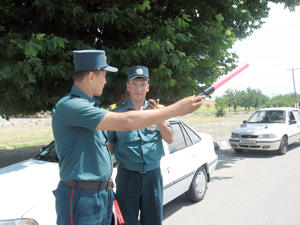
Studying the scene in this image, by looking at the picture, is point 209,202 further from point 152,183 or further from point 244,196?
point 152,183

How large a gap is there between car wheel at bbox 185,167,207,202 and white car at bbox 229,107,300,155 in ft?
15.1

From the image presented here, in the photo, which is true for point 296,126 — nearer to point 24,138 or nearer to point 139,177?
point 139,177

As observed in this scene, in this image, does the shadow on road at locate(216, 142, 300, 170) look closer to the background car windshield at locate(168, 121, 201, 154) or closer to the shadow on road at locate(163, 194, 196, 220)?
the shadow on road at locate(163, 194, 196, 220)

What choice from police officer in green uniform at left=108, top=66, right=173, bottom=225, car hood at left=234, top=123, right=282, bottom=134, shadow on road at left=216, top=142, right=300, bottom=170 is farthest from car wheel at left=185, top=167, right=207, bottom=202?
car hood at left=234, top=123, right=282, bottom=134

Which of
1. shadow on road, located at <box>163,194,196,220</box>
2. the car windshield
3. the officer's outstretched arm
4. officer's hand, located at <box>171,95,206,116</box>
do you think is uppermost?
officer's hand, located at <box>171,95,206,116</box>

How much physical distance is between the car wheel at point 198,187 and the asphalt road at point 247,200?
0.38 ft

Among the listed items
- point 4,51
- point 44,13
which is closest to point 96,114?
point 4,51

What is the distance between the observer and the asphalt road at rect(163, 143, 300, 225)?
13.2ft

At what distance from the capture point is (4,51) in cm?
404

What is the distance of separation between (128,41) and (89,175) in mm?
3808

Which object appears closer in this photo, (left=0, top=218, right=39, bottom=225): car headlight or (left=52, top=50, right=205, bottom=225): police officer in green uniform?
(left=52, top=50, right=205, bottom=225): police officer in green uniform

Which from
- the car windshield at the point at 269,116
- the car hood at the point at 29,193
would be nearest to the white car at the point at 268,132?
the car windshield at the point at 269,116

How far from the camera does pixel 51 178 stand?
2.88m

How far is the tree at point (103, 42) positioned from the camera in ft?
13.4
